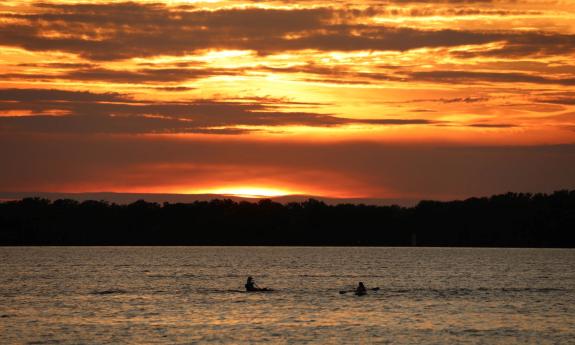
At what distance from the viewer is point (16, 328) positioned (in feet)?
199

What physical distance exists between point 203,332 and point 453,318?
2027 centimetres

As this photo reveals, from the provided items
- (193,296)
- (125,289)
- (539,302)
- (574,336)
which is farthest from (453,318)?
(125,289)

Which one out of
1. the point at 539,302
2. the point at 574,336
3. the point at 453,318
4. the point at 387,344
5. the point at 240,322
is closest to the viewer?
the point at 387,344

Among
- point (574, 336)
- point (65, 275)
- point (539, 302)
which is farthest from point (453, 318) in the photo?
point (65, 275)

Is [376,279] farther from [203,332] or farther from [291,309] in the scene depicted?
[203,332]

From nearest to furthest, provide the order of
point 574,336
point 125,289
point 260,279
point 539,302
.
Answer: point 574,336 < point 539,302 < point 125,289 < point 260,279

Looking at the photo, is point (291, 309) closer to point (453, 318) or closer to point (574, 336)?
point (453, 318)

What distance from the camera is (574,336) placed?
59500 millimetres

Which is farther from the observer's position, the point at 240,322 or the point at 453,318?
the point at 453,318

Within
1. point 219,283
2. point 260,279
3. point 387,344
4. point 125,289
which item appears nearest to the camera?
point 387,344

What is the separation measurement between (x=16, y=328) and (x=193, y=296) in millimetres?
30792

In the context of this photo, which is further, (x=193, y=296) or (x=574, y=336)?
(x=193, y=296)

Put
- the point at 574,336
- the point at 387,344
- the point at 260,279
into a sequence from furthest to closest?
1. the point at 260,279
2. the point at 574,336
3. the point at 387,344

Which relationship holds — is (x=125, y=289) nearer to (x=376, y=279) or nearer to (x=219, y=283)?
(x=219, y=283)
